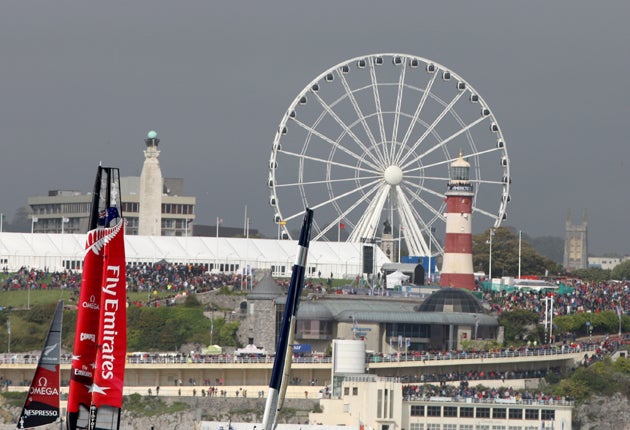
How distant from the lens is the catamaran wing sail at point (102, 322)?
3572 centimetres

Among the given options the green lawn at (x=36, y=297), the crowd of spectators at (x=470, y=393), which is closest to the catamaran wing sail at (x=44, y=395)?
the crowd of spectators at (x=470, y=393)

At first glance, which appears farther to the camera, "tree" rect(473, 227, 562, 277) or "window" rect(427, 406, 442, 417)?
"tree" rect(473, 227, 562, 277)

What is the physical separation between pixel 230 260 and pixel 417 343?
3078cm

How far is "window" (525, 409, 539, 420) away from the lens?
87188 mm

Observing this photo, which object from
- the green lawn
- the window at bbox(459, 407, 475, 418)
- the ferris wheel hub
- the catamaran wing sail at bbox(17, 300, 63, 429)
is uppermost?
the ferris wheel hub

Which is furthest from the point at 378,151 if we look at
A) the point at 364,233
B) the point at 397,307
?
the point at 397,307

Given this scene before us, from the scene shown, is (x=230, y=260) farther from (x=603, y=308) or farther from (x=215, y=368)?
(x=215, y=368)

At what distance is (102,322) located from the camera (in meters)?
35.6

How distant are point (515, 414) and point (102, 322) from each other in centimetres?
5406

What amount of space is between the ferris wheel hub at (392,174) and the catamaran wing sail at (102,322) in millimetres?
91150

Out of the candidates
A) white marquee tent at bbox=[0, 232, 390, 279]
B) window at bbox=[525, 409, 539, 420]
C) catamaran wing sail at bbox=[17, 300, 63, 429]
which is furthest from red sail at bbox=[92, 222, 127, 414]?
white marquee tent at bbox=[0, 232, 390, 279]

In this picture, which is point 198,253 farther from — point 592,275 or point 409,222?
point 592,275

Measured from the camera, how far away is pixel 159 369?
94.1 meters

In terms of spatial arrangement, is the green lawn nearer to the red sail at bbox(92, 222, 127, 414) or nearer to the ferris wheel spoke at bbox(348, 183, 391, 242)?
the ferris wheel spoke at bbox(348, 183, 391, 242)
